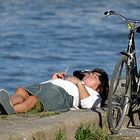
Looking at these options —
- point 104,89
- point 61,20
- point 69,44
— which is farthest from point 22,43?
point 104,89

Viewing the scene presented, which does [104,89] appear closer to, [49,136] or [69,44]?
[49,136]

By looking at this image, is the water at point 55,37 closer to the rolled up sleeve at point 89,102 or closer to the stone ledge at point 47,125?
the rolled up sleeve at point 89,102

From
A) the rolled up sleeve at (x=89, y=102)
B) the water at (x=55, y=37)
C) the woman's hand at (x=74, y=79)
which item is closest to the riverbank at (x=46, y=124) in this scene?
the rolled up sleeve at (x=89, y=102)

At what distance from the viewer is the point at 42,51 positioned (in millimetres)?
25672

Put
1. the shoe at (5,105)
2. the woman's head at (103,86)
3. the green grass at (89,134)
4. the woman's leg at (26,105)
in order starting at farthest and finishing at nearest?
the woman's head at (103,86)
the woman's leg at (26,105)
the shoe at (5,105)
the green grass at (89,134)

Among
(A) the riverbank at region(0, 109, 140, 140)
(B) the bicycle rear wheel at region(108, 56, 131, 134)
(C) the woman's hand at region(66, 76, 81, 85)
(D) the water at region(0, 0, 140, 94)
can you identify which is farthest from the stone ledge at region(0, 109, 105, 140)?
(D) the water at region(0, 0, 140, 94)

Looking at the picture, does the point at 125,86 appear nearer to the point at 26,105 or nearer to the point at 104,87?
the point at 104,87

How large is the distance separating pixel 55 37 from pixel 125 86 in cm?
1952

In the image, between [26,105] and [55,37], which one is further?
[55,37]

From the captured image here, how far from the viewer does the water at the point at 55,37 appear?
2177 cm

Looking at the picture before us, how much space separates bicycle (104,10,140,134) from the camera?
31.5 ft

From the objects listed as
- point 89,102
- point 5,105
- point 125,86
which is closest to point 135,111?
point 125,86

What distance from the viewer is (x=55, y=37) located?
29.5 metres

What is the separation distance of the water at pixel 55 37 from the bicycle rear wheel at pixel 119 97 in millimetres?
8505
